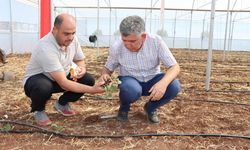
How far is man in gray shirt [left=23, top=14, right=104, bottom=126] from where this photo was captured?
→ 8.04ft

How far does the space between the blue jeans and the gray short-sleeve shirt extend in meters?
0.52

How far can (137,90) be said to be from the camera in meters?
2.55

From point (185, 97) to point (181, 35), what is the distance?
49.4 ft

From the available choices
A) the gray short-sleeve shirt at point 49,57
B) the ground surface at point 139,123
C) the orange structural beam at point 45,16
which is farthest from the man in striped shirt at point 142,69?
the orange structural beam at point 45,16

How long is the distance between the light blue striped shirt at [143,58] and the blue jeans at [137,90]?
0.20 feet

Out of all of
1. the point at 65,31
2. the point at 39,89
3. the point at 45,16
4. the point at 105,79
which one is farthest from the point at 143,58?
the point at 45,16

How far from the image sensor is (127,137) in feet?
7.98

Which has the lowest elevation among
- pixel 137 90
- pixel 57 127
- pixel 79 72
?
pixel 57 127

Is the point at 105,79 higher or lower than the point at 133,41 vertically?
lower

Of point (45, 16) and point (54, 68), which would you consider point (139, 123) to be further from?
point (45, 16)

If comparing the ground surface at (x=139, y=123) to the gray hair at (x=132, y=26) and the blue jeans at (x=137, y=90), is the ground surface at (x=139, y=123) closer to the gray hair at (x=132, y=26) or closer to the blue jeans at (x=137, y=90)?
the blue jeans at (x=137, y=90)

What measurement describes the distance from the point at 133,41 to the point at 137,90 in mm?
428

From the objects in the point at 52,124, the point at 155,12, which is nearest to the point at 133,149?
the point at 52,124

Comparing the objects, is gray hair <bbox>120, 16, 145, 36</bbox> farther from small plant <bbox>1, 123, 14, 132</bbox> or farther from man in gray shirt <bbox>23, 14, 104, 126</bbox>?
small plant <bbox>1, 123, 14, 132</bbox>
